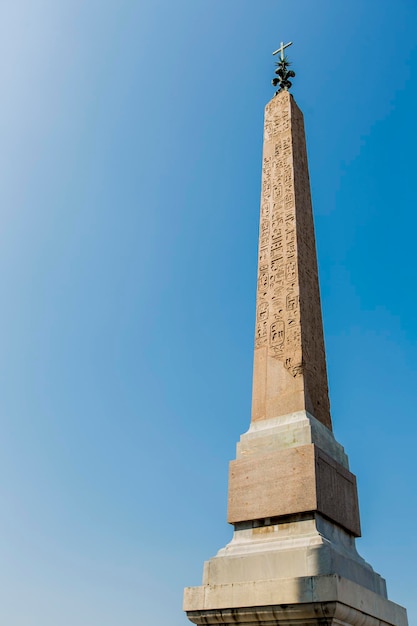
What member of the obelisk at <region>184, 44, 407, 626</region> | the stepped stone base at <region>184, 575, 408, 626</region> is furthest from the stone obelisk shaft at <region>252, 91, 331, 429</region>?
the stepped stone base at <region>184, 575, 408, 626</region>

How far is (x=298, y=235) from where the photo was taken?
778 cm

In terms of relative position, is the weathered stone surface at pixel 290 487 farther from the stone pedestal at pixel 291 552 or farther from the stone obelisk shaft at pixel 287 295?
the stone obelisk shaft at pixel 287 295

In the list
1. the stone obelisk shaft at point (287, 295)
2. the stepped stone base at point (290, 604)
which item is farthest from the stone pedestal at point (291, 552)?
the stone obelisk shaft at point (287, 295)

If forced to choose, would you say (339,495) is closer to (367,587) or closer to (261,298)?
(367,587)

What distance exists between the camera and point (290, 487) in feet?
19.1

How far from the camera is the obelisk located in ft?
16.9

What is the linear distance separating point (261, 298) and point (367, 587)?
11.3ft

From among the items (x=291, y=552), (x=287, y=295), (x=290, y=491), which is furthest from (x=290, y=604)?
(x=287, y=295)

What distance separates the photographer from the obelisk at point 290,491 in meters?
5.15

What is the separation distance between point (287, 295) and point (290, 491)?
8.03 feet

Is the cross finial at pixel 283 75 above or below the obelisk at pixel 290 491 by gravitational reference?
above

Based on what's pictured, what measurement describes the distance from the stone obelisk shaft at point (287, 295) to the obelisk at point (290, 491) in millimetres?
16

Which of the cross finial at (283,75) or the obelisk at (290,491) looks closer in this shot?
the obelisk at (290,491)

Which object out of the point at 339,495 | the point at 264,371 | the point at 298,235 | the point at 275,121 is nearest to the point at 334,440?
the point at 339,495
